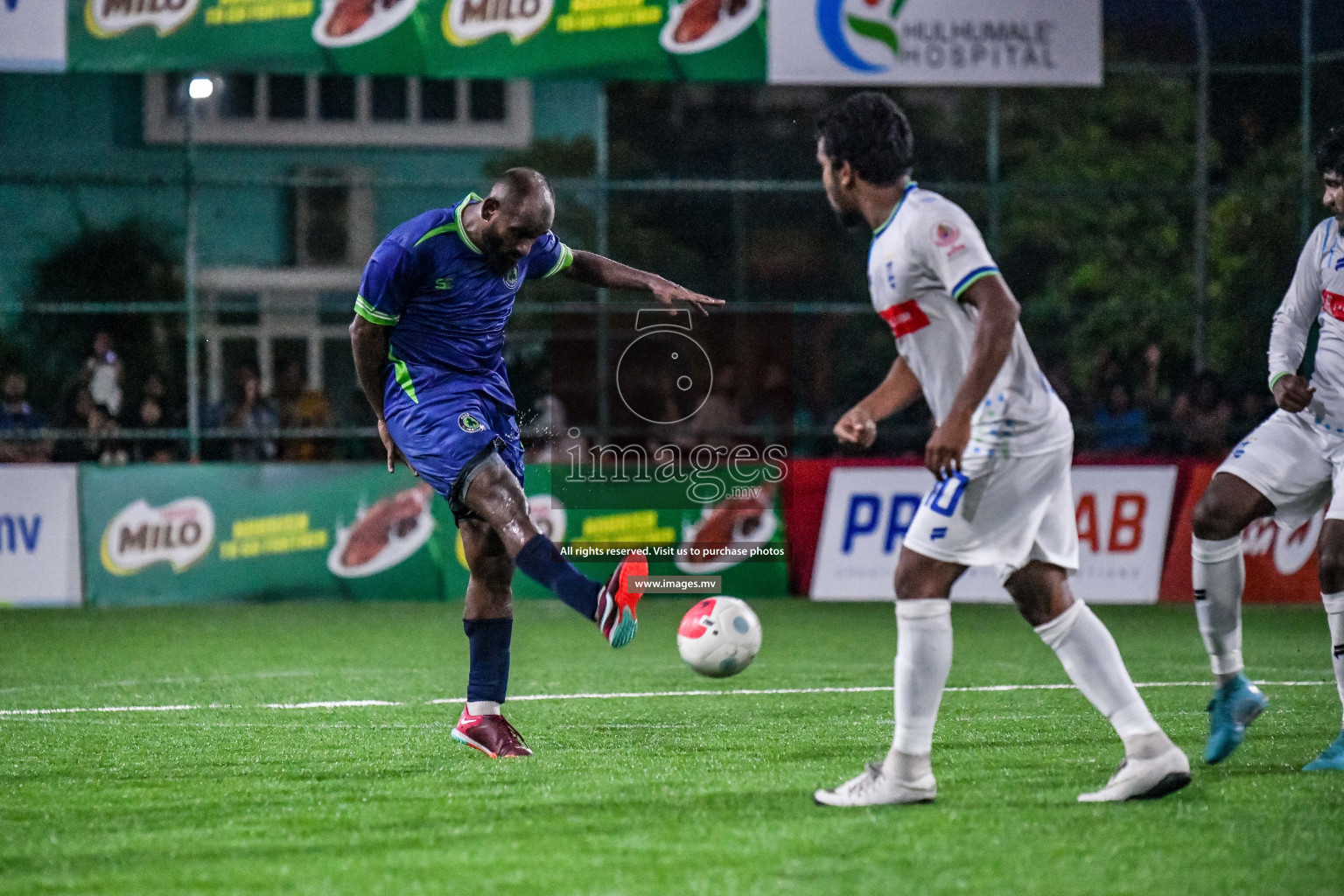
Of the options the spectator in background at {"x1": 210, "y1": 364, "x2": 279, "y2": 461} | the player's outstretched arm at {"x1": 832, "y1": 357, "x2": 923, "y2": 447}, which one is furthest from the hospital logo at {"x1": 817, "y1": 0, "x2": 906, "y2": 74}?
the player's outstretched arm at {"x1": 832, "y1": 357, "x2": 923, "y2": 447}

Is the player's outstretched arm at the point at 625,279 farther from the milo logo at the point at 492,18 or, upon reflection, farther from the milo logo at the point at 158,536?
the milo logo at the point at 492,18

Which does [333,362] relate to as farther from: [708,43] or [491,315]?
[491,315]

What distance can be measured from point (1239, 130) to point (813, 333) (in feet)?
22.0

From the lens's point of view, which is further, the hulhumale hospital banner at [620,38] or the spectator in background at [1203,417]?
the spectator in background at [1203,417]

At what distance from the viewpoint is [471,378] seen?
6.66 metres

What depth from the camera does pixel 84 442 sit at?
1688 centimetres

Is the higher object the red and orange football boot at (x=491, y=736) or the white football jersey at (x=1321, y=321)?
the white football jersey at (x=1321, y=321)

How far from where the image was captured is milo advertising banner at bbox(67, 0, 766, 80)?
16172 millimetres

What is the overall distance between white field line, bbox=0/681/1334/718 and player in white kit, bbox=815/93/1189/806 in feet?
11.1

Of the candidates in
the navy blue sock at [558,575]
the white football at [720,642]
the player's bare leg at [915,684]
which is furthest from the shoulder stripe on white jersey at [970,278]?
the navy blue sock at [558,575]

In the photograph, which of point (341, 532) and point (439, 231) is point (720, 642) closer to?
point (439, 231)

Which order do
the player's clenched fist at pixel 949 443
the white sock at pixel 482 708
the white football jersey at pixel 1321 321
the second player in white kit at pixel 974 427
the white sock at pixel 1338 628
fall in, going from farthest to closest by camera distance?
1. the white sock at pixel 482 708
2. the white football jersey at pixel 1321 321
3. the white sock at pixel 1338 628
4. the second player in white kit at pixel 974 427
5. the player's clenched fist at pixel 949 443

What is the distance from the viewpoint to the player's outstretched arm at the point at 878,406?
17.4ft

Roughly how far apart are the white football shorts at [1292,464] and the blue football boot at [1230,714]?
76 centimetres
